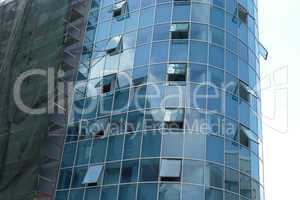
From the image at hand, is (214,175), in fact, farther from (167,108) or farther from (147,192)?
(167,108)

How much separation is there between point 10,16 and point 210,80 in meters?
16.5

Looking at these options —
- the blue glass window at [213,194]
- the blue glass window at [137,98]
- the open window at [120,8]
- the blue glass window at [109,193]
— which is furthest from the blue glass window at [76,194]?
the open window at [120,8]

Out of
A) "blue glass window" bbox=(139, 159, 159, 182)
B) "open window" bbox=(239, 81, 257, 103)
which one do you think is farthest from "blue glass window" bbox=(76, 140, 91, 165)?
"open window" bbox=(239, 81, 257, 103)

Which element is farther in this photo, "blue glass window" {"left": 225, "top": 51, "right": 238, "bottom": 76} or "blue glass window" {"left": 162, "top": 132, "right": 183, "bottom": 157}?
"blue glass window" {"left": 225, "top": 51, "right": 238, "bottom": 76}

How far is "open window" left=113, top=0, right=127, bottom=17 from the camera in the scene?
30052 millimetres

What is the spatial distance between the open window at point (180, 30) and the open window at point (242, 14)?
377cm

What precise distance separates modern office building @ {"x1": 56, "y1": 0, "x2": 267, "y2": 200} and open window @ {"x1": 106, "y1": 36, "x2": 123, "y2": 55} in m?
0.06

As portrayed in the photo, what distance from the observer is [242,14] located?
98.1 ft

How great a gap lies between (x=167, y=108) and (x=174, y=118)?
2.12 ft

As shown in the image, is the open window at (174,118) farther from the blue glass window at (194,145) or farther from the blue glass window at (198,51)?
the blue glass window at (198,51)

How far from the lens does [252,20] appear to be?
30.9m

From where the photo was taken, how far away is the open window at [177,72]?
86.4 feet

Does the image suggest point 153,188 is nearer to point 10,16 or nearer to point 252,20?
point 252,20

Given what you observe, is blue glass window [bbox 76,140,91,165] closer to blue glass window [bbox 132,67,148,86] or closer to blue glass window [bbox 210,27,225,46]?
blue glass window [bbox 132,67,148,86]
